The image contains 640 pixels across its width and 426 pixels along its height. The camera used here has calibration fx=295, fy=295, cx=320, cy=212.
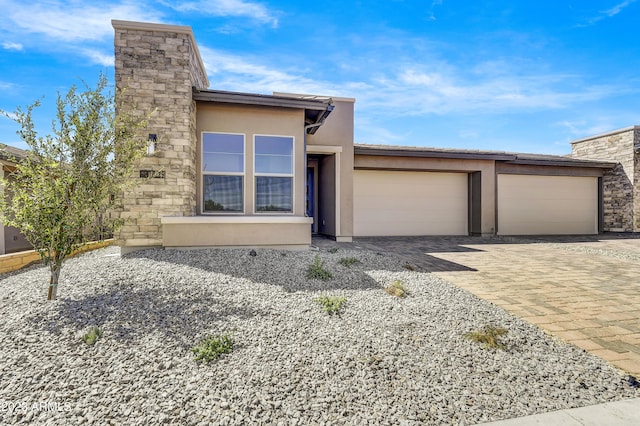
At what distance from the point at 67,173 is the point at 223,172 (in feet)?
11.1

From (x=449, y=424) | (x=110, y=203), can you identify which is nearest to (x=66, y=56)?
(x=110, y=203)

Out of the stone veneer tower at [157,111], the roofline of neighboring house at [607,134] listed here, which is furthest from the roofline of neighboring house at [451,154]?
the stone veneer tower at [157,111]

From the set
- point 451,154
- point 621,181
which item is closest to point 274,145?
point 451,154

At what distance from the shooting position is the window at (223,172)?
6688 mm

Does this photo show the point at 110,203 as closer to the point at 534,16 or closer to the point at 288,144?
the point at 288,144

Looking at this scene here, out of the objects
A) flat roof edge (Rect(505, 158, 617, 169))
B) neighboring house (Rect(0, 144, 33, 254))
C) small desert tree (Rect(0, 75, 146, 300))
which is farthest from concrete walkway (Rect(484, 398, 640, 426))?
flat roof edge (Rect(505, 158, 617, 169))

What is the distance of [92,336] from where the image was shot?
262 centimetres

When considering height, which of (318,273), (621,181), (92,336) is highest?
(621,181)

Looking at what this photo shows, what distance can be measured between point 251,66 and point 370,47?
3581 mm

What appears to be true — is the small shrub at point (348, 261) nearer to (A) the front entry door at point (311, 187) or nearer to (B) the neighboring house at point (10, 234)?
(A) the front entry door at point (311, 187)

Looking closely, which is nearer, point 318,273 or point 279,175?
point 318,273

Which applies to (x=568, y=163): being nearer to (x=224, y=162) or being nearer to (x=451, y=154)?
(x=451, y=154)

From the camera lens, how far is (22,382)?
6.95 ft

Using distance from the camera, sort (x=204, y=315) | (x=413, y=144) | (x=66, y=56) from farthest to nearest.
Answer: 1. (x=413, y=144)
2. (x=66, y=56)
3. (x=204, y=315)
